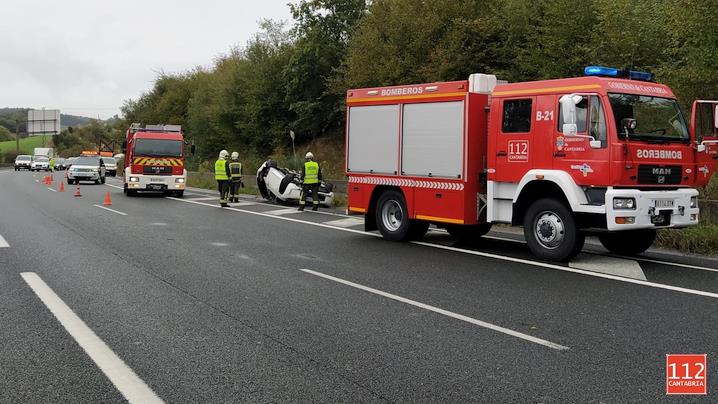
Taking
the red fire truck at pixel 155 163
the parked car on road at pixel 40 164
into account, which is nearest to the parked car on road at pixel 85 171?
the red fire truck at pixel 155 163

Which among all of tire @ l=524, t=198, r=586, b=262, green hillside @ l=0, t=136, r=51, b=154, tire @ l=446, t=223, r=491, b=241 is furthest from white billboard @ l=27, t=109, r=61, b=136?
tire @ l=524, t=198, r=586, b=262

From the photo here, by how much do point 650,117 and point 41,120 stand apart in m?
88.5

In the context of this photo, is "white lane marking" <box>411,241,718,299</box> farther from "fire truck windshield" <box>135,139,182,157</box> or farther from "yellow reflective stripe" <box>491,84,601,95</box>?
"fire truck windshield" <box>135,139,182,157</box>

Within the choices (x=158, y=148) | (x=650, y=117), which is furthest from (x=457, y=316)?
(x=158, y=148)

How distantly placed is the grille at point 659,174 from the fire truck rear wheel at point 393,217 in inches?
165

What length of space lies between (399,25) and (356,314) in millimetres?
24067

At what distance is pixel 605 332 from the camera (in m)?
5.66

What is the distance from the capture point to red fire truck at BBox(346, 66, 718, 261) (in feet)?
29.2

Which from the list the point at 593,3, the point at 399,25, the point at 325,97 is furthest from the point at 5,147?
the point at 593,3

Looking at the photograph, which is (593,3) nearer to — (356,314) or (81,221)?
(81,221)

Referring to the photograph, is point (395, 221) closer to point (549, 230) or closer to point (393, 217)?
point (393, 217)

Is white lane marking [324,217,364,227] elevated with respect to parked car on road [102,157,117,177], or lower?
lower

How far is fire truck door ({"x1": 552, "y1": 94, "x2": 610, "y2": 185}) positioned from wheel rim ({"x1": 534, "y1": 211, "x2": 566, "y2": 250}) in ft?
2.23

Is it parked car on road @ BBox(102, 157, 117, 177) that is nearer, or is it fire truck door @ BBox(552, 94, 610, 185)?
fire truck door @ BBox(552, 94, 610, 185)
